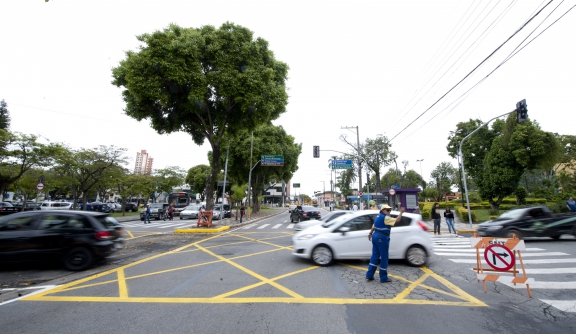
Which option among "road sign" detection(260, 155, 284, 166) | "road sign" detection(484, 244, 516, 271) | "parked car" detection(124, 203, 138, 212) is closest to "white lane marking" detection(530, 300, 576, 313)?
"road sign" detection(484, 244, 516, 271)

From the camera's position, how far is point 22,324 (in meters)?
3.84

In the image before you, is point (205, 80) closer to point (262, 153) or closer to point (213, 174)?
point (213, 174)

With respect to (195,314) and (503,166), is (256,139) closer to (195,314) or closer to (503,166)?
(503,166)

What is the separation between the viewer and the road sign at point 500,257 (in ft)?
17.9

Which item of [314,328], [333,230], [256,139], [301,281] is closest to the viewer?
[314,328]

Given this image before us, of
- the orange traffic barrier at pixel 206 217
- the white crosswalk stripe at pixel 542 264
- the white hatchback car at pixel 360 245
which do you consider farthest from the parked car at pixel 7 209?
the white crosswalk stripe at pixel 542 264

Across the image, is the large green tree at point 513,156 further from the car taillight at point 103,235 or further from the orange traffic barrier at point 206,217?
the car taillight at point 103,235

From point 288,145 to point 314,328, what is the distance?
3396 cm

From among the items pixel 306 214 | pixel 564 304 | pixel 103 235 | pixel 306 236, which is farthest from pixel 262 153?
pixel 564 304

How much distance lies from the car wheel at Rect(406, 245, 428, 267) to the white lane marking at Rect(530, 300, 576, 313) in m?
2.67

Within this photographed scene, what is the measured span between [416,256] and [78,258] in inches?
338

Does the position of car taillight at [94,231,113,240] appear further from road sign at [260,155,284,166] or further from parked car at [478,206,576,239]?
road sign at [260,155,284,166]

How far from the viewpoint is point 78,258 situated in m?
6.96

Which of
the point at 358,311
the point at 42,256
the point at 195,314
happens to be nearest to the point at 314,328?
the point at 358,311
